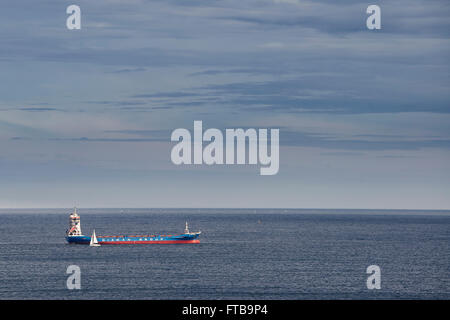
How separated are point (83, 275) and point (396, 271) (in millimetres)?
66796

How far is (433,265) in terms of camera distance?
164 metres

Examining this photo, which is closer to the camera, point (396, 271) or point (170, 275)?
point (170, 275)

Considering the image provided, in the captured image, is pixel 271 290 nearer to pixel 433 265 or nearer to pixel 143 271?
pixel 143 271

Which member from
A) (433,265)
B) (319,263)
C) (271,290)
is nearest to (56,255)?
→ (319,263)
